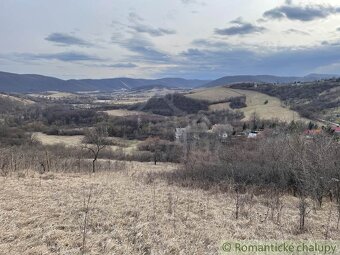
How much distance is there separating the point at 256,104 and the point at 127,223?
134 metres

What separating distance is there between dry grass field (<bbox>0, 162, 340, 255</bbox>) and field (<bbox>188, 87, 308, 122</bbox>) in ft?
316

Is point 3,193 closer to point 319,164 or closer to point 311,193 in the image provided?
point 311,193

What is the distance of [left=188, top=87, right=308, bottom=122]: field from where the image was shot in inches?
4405

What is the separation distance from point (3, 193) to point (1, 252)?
16.8ft

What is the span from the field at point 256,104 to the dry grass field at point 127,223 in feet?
316

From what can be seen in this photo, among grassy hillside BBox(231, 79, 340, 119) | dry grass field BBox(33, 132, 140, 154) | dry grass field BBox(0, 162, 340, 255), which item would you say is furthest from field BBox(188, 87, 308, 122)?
dry grass field BBox(0, 162, 340, 255)

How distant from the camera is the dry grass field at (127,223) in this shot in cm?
720

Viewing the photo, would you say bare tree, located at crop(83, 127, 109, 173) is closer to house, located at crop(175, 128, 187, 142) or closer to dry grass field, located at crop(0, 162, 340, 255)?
dry grass field, located at crop(0, 162, 340, 255)

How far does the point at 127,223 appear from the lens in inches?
342

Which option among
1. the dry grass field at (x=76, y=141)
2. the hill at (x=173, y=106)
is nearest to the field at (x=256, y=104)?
the hill at (x=173, y=106)

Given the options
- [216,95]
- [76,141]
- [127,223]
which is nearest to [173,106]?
[216,95]

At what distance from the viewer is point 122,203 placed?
10.7m

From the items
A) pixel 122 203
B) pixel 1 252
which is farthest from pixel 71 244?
pixel 122 203

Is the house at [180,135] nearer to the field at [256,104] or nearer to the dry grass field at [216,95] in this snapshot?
the field at [256,104]
